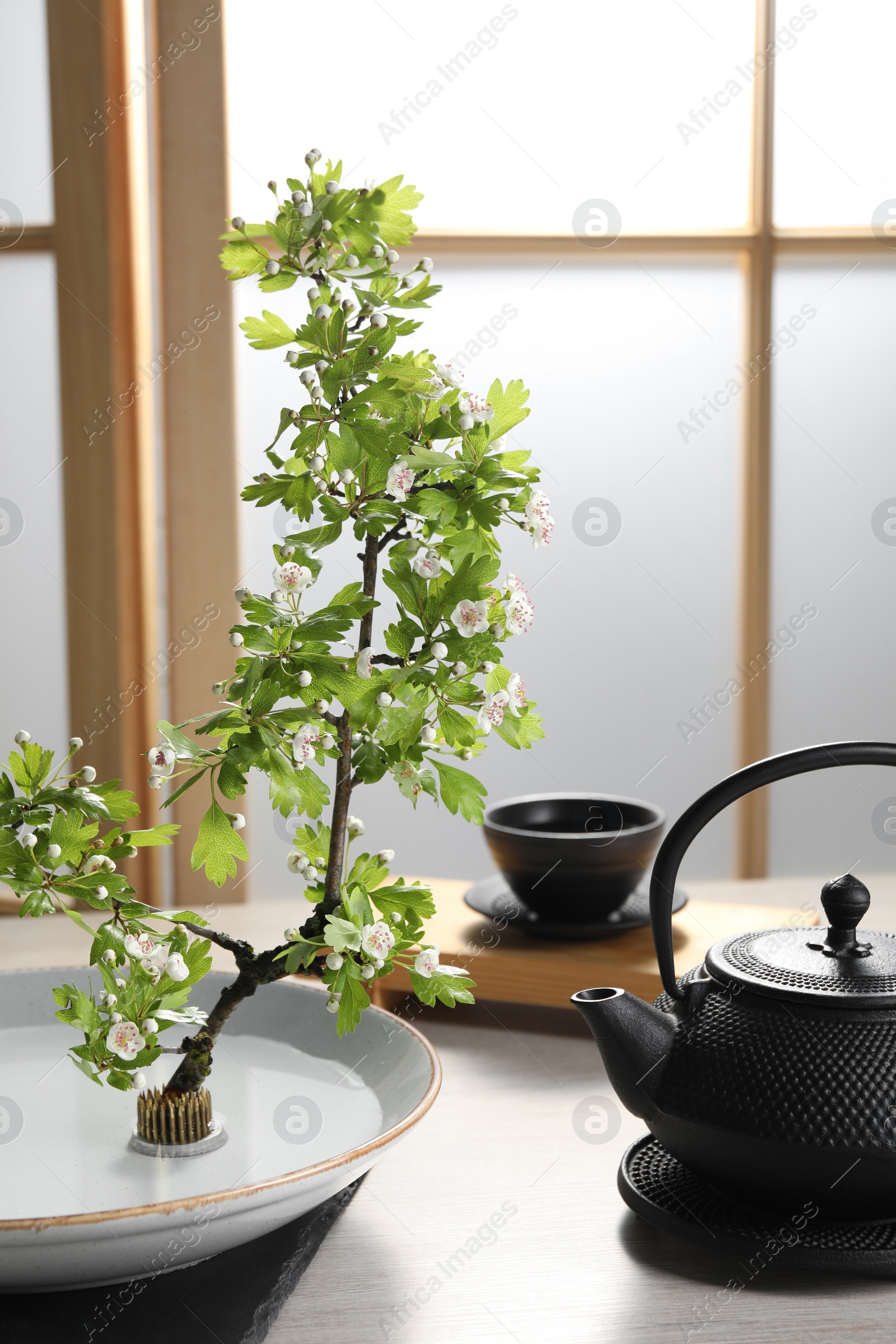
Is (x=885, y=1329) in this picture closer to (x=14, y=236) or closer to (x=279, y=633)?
(x=279, y=633)

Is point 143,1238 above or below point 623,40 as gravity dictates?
below

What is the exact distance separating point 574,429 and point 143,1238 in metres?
1.34

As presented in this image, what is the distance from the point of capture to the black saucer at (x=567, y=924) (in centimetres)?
118

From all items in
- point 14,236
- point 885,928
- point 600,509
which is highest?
point 14,236

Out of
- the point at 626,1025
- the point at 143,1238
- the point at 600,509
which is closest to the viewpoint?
the point at 143,1238

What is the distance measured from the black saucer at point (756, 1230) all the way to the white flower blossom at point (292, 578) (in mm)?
454

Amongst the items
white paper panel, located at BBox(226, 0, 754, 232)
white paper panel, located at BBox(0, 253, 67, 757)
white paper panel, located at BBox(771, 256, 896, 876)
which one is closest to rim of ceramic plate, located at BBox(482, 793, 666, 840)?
white paper panel, located at BBox(771, 256, 896, 876)

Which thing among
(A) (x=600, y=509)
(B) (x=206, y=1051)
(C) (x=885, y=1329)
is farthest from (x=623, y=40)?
(C) (x=885, y=1329)

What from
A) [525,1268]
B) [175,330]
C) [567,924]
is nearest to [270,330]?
[525,1268]

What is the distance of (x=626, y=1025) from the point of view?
73 cm

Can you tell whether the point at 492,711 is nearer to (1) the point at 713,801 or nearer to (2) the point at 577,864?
(1) the point at 713,801

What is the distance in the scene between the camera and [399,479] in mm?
641

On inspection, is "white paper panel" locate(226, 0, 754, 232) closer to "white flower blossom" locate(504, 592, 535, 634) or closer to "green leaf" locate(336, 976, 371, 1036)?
"white flower blossom" locate(504, 592, 535, 634)

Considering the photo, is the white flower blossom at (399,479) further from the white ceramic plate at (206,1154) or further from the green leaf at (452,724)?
the white ceramic plate at (206,1154)
